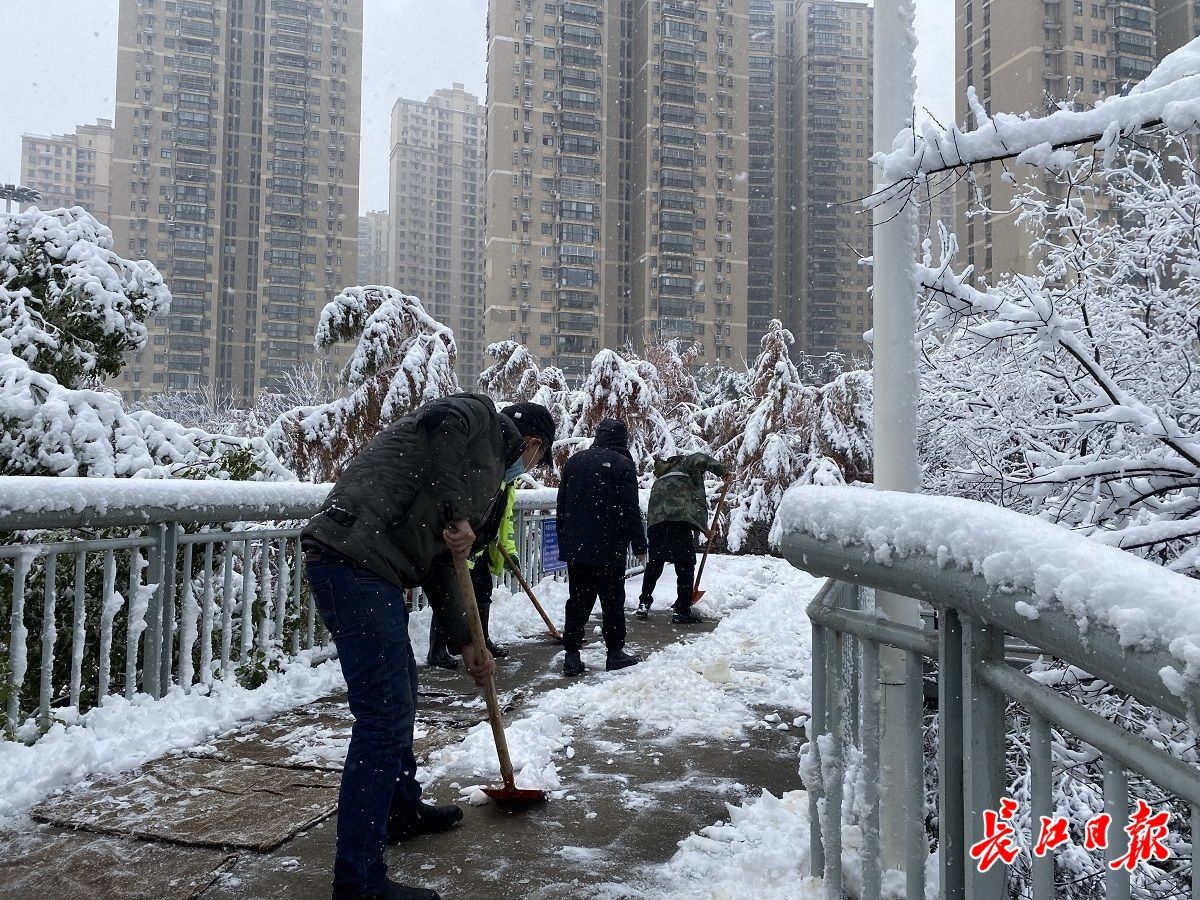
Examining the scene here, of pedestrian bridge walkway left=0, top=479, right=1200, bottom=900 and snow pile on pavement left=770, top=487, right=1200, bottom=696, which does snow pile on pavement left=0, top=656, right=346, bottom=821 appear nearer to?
pedestrian bridge walkway left=0, top=479, right=1200, bottom=900

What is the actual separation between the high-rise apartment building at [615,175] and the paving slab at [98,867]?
76423 millimetres

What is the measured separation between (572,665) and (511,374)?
524 inches

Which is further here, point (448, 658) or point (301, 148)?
point (301, 148)

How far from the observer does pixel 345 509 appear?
289 centimetres

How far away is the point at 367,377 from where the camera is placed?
38.2 feet

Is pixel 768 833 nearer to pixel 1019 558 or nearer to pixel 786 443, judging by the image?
pixel 1019 558

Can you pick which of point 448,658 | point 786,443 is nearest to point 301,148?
point 786,443

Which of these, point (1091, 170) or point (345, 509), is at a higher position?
point (1091, 170)

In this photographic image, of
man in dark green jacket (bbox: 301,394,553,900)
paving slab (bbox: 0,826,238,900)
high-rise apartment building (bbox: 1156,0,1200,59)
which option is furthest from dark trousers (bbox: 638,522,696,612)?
high-rise apartment building (bbox: 1156,0,1200,59)

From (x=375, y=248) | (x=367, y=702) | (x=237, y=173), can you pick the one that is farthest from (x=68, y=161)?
(x=367, y=702)

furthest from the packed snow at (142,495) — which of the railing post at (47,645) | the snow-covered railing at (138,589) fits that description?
the railing post at (47,645)

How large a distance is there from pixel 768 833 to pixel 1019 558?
245 centimetres

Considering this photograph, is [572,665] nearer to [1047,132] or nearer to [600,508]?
→ [600,508]

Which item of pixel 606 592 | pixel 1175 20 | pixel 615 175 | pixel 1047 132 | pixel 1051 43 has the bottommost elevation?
pixel 606 592
